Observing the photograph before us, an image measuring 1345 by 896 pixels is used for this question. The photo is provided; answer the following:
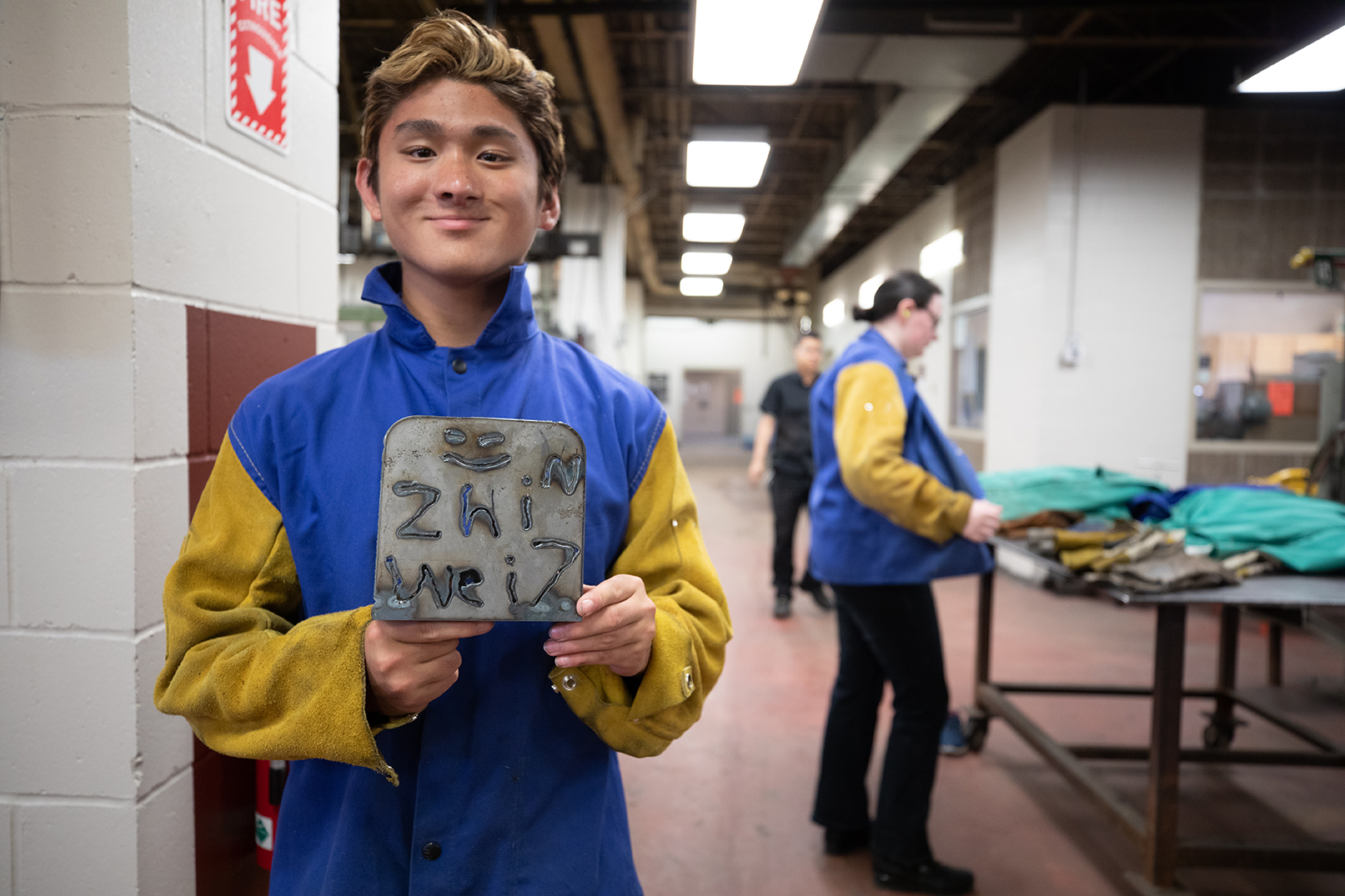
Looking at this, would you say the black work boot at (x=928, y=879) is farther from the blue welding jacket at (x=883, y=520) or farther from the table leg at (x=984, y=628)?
the table leg at (x=984, y=628)

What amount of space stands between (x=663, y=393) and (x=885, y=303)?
17366 mm

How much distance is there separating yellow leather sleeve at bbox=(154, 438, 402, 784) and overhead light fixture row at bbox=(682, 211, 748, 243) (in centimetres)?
721

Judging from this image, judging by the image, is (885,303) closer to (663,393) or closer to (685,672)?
(685,672)

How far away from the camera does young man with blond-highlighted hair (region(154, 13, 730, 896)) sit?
2.67 ft

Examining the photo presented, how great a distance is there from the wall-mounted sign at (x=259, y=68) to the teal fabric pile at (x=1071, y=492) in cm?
229

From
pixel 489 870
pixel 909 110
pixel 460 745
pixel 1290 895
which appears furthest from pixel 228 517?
pixel 909 110

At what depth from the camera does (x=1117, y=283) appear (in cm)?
559

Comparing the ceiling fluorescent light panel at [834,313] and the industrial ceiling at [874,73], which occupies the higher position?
the industrial ceiling at [874,73]

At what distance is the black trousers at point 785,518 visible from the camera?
4781mm

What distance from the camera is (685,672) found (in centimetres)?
83

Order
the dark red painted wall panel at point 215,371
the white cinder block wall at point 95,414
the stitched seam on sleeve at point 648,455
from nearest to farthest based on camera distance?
1. the stitched seam on sleeve at point 648,455
2. the white cinder block wall at point 95,414
3. the dark red painted wall panel at point 215,371

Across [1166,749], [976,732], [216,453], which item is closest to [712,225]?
[976,732]

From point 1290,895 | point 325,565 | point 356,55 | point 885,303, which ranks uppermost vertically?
point 356,55

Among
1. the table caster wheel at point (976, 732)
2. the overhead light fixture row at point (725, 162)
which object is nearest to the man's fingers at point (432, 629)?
the table caster wheel at point (976, 732)
